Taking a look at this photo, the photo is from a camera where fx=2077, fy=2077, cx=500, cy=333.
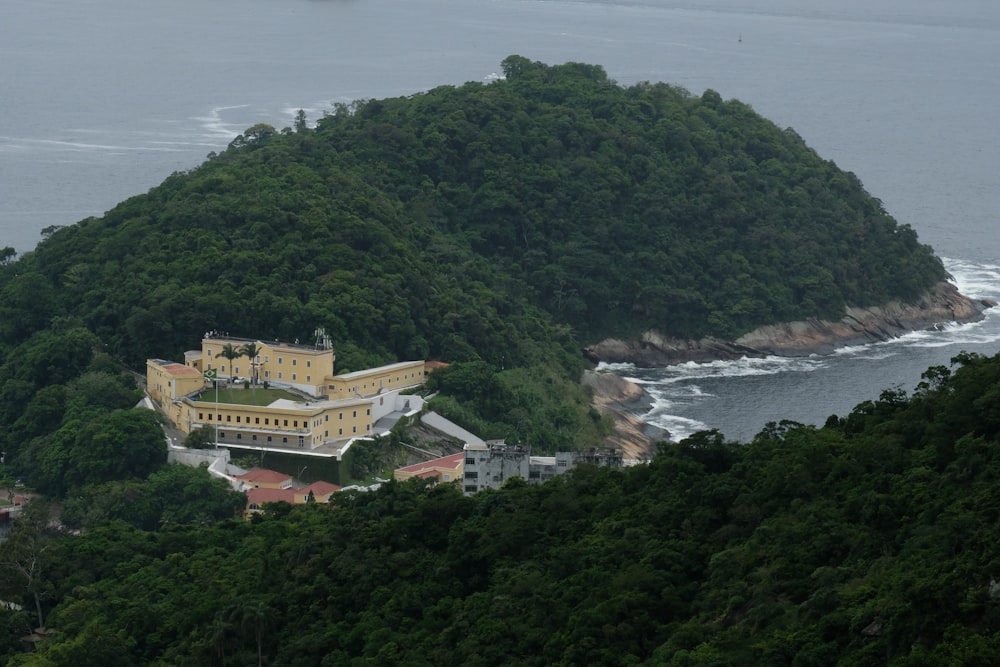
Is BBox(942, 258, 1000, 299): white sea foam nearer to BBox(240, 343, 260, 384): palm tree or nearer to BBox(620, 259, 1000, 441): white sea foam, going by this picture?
BBox(620, 259, 1000, 441): white sea foam

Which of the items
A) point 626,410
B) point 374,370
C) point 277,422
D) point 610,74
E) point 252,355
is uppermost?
point 610,74

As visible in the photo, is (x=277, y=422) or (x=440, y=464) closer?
(x=440, y=464)

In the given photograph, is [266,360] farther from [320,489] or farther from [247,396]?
[320,489]

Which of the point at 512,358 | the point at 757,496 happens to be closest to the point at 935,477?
the point at 757,496

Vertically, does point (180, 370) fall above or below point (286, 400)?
above

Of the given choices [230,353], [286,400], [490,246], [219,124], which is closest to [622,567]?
[286,400]

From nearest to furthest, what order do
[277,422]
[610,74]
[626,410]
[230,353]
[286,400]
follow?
1. [277,422]
2. [286,400]
3. [230,353]
4. [626,410]
5. [610,74]

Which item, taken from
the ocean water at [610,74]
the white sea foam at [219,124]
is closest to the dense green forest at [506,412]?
the ocean water at [610,74]
